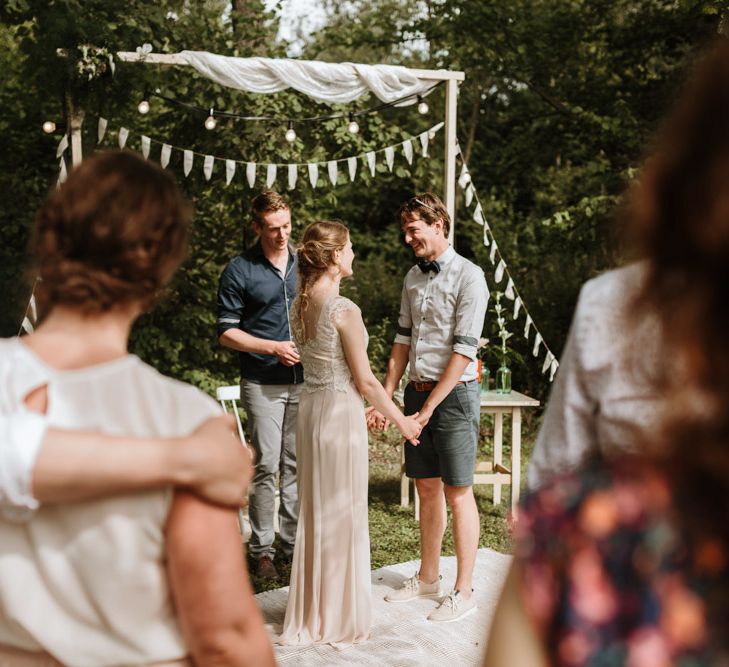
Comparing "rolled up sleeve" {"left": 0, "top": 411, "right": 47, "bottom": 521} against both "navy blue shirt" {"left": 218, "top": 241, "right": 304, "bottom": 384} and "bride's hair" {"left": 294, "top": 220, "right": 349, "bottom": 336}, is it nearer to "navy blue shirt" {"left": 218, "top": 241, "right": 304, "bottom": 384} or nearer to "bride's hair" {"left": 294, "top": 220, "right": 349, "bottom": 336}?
"bride's hair" {"left": 294, "top": 220, "right": 349, "bottom": 336}

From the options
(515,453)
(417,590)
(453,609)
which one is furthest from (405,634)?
(515,453)

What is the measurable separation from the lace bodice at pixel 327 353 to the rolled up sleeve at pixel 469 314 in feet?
1.73

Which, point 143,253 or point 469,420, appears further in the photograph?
point 469,420

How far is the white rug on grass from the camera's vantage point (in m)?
3.31

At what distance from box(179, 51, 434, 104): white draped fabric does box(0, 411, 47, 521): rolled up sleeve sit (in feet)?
13.6

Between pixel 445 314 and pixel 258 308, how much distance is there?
1.10m

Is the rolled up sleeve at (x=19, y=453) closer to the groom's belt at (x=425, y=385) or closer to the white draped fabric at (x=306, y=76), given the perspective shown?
the groom's belt at (x=425, y=385)

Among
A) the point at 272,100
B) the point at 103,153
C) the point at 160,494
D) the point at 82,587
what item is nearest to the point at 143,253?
the point at 103,153

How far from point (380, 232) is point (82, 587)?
10683mm

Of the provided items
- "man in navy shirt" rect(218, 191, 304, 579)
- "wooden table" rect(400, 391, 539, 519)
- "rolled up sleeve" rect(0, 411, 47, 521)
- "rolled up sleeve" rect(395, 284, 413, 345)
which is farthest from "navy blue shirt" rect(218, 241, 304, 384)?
"rolled up sleeve" rect(0, 411, 47, 521)

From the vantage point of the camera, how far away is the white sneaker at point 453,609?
3.67 meters

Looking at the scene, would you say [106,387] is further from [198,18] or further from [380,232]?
[380,232]

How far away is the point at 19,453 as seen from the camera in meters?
0.96

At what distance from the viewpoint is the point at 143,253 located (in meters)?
1.08
